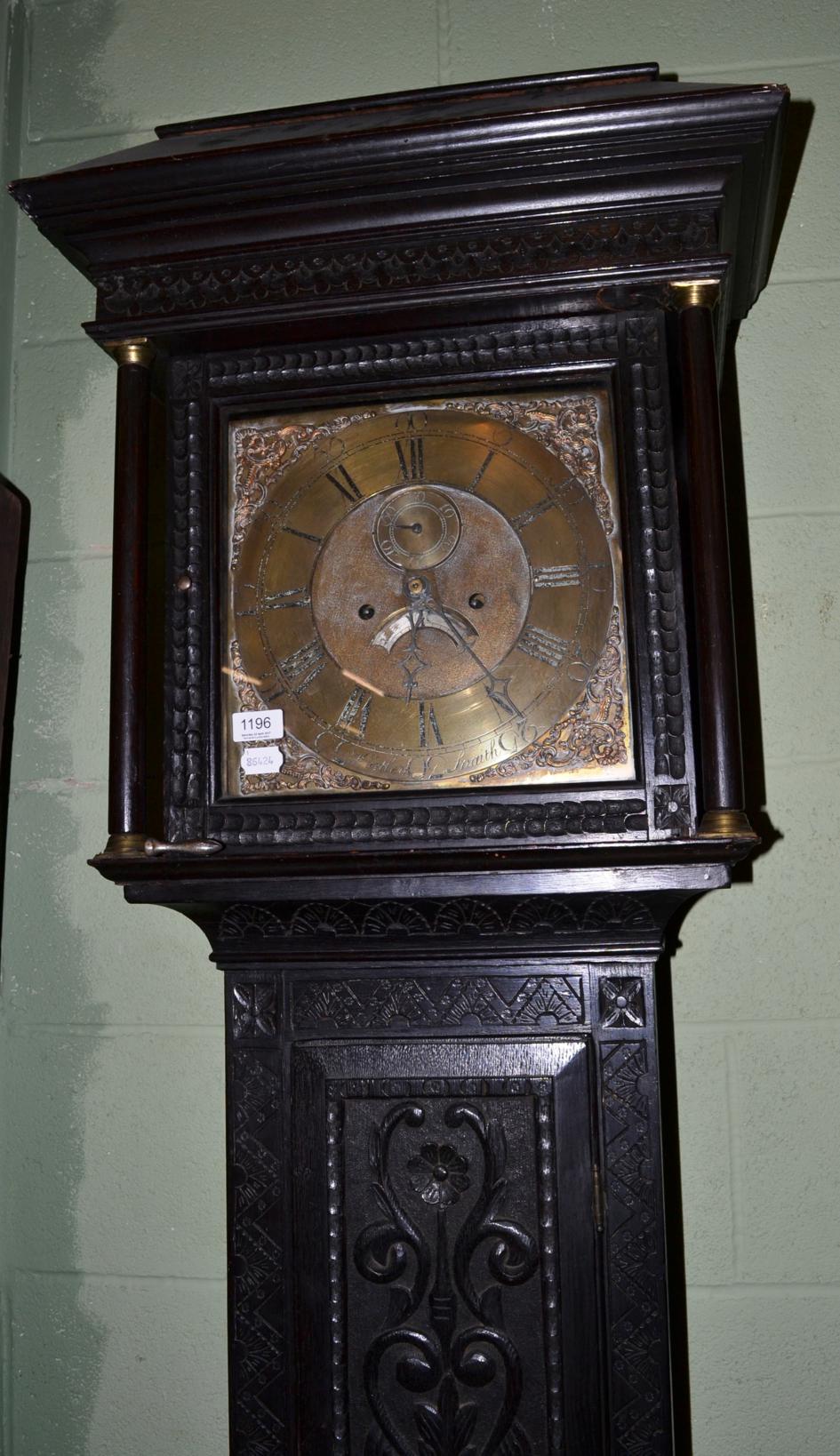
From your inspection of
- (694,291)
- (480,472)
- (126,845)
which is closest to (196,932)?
(126,845)

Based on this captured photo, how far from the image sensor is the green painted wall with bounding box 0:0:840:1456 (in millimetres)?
1418

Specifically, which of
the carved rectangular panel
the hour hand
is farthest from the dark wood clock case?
the hour hand

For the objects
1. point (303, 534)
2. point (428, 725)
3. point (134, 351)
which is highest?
point (134, 351)

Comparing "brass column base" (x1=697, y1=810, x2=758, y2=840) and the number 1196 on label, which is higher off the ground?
the number 1196 on label

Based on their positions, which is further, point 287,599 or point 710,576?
point 287,599

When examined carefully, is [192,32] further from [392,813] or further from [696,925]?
[696,925]

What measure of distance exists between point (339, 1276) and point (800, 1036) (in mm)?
571

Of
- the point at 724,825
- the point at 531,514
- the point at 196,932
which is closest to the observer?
the point at 724,825

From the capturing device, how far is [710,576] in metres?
1.18

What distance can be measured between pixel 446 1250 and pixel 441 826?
0.43 meters

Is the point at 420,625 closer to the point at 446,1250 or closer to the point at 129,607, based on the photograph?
the point at 129,607

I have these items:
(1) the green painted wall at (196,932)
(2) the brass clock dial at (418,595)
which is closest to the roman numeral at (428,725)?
(2) the brass clock dial at (418,595)

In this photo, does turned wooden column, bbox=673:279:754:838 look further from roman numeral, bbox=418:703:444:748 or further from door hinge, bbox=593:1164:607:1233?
door hinge, bbox=593:1164:607:1233

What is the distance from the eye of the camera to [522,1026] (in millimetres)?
1271
